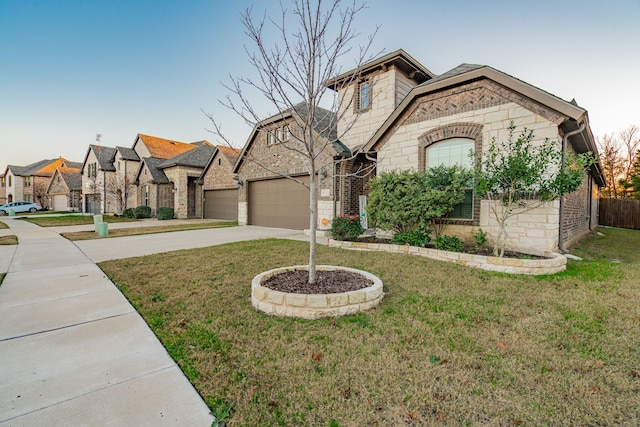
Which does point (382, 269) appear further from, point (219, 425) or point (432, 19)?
point (432, 19)

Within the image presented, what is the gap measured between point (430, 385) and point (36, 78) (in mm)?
24970

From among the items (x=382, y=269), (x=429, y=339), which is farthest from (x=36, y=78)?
(x=429, y=339)

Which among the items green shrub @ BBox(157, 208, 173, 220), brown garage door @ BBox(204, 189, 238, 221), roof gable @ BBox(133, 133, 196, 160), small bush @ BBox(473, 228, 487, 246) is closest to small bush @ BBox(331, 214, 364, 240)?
small bush @ BBox(473, 228, 487, 246)

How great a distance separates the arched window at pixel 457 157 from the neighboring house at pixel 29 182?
54.3 metres

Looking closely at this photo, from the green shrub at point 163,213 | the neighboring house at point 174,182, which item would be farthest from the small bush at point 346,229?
the neighboring house at point 174,182

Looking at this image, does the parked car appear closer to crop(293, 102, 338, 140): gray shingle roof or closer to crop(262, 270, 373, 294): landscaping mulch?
crop(293, 102, 338, 140): gray shingle roof

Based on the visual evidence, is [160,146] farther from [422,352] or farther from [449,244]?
[422,352]

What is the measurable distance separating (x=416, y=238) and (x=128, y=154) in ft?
95.5

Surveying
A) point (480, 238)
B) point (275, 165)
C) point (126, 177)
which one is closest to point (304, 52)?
point (480, 238)

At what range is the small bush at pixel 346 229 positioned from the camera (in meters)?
8.76

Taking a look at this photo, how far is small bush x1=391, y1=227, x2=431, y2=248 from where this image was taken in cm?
733

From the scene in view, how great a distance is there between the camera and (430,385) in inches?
88.0

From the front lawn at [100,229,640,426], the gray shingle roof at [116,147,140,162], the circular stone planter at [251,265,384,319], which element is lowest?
the front lawn at [100,229,640,426]

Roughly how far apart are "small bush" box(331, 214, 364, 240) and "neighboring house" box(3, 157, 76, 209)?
169ft
